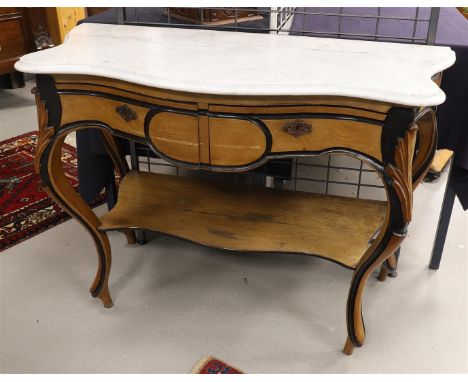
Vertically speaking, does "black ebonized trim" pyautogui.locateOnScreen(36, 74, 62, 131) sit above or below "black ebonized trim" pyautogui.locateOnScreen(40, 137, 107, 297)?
above

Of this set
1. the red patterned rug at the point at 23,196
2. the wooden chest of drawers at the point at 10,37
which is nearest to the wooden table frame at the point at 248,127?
the red patterned rug at the point at 23,196

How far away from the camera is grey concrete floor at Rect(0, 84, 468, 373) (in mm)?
1341

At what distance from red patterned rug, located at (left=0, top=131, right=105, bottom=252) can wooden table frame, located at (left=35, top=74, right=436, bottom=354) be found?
62 cm

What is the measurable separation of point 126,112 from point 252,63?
0.30 metres

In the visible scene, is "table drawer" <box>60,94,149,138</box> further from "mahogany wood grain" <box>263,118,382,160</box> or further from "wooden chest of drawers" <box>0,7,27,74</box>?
"wooden chest of drawers" <box>0,7,27,74</box>

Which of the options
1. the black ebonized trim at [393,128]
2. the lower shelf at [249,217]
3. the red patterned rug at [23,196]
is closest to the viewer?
the black ebonized trim at [393,128]

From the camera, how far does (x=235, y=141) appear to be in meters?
1.13

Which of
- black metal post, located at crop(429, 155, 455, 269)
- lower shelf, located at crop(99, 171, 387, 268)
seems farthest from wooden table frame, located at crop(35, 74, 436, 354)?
black metal post, located at crop(429, 155, 455, 269)

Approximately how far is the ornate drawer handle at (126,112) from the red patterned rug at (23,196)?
0.86 meters

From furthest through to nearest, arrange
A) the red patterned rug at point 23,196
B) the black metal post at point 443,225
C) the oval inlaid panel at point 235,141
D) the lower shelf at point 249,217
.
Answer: the red patterned rug at point 23,196
the black metal post at point 443,225
the lower shelf at point 249,217
the oval inlaid panel at point 235,141

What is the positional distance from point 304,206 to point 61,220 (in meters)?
0.92

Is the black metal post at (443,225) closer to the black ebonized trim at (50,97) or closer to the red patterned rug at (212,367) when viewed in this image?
the red patterned rug at (212,367)

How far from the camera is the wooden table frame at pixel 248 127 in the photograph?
105 cm
